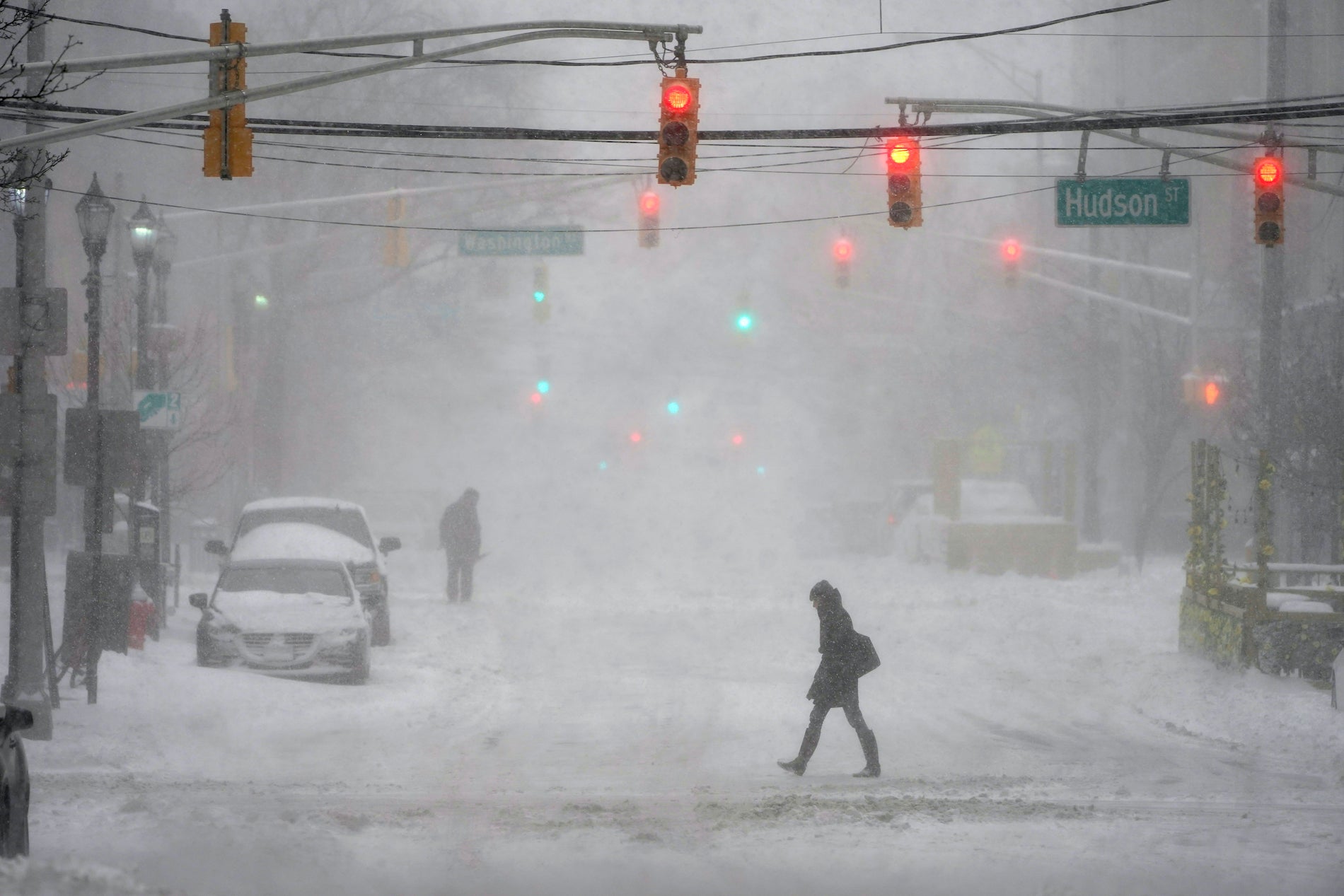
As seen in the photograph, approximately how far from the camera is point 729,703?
16.0m

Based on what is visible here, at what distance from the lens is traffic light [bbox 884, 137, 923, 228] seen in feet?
48.7

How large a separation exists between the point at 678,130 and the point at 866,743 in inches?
198

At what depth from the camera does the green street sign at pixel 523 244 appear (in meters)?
21.9

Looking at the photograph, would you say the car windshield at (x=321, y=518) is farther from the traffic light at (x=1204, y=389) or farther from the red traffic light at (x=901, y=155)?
the traffic light at (x=1204, y=389)

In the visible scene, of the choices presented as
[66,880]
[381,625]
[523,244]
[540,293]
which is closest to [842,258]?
[523,244]

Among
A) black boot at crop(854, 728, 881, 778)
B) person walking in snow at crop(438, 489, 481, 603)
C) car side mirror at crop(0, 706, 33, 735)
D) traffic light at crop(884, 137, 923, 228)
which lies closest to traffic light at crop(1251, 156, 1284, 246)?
traffic light at crop(884, 137, 923, 228)

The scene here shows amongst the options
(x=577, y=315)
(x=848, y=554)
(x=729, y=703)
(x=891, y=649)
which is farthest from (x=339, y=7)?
(x=577, y=315)

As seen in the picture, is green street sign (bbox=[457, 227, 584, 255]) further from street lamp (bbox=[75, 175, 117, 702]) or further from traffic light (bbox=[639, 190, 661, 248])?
street lamp (bbox=[75, 175, 117, 702])

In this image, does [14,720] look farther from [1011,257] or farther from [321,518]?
[1011,257]

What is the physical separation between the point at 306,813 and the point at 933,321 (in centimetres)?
4802

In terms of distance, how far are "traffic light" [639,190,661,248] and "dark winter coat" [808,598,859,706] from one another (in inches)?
392

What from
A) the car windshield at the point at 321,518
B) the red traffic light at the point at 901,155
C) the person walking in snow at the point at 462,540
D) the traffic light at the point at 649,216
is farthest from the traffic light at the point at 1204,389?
the car windshield at the point at 321,518

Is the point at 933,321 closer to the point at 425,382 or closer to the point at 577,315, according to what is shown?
the point at 425,382

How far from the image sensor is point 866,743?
12.1 metres
